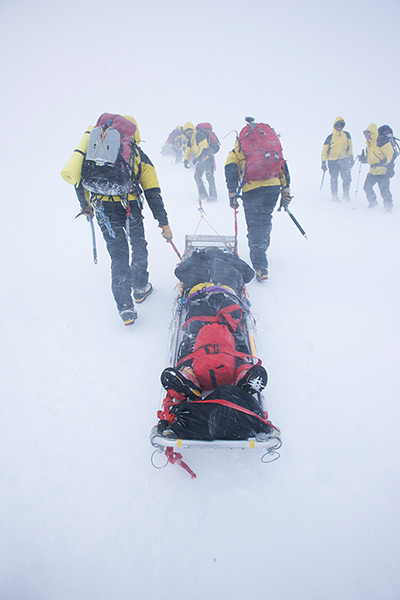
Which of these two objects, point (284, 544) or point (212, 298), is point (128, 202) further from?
point (284, 544)

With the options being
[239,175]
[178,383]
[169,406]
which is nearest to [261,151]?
[239,175]

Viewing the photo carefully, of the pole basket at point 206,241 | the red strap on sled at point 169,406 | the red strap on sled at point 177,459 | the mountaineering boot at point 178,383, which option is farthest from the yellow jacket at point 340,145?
the red strap on sled at point 177,459

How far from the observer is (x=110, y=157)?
2568mm

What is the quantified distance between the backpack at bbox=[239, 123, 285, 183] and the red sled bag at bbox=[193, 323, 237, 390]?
97.3 inches

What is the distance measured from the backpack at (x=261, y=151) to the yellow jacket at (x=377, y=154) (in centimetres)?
422

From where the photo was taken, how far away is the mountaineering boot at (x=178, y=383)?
200 centimetres

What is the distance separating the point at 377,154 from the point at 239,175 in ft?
14.7

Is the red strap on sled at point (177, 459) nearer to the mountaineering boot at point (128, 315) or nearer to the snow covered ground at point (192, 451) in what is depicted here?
the snow covered ground at point (192, 451)

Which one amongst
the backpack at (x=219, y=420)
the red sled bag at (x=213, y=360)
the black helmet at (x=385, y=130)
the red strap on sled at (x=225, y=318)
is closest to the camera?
Answer: the backpack at (x=219, y=420)

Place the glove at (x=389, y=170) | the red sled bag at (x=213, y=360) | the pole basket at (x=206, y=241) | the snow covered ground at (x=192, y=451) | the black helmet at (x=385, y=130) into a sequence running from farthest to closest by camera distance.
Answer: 1. the glove at (x=389, y=170)
2. the black helmet at (x=385, y=130)
3. the pole basket at (x=206, y=241)
4. the red sled bag at (x=213, y=360)
5. the snow covered ground at (x=192, y=451)

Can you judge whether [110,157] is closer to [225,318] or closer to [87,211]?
[87,211]

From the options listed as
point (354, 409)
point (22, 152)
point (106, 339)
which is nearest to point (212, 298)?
point (106, 339)

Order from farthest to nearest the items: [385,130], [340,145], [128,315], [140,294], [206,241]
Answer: [340,145], [385,130], [206,241], [140,294], [128,315]

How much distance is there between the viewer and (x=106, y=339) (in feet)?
10.6
